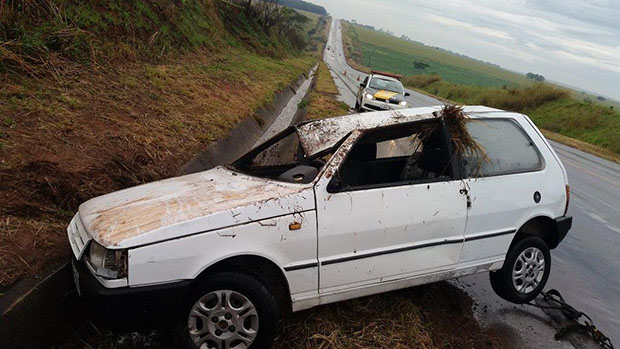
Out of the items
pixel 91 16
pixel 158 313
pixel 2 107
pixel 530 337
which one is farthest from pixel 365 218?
pixel 91 16

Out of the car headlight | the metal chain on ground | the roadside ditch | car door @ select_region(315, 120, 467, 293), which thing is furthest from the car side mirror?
the metal chain on ground

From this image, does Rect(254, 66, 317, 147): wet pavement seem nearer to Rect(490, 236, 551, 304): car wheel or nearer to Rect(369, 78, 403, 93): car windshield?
Rect(369, 78, 403, 93): car windshield

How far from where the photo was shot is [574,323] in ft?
13.6

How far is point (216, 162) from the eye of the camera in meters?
7.64

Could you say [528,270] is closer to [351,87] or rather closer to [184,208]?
[184,208]

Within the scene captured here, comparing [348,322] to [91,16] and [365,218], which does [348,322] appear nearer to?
[365,218]

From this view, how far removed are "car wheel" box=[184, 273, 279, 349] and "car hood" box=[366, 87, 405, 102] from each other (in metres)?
14.3

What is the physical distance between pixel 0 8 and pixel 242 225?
18.9 feet

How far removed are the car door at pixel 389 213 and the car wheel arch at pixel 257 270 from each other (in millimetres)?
317

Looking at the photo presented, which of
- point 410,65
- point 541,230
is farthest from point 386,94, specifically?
point 410,65

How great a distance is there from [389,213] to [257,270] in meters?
1.09

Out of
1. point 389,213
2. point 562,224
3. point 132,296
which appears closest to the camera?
point 132,296

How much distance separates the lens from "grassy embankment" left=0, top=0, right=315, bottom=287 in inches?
152

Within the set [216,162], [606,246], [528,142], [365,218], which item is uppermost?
[528,142]
